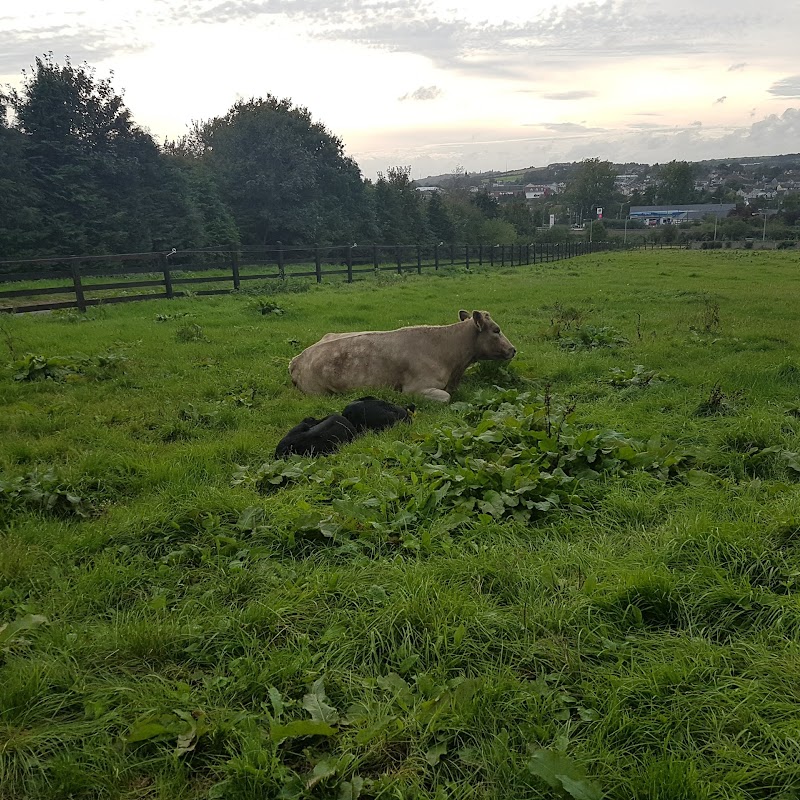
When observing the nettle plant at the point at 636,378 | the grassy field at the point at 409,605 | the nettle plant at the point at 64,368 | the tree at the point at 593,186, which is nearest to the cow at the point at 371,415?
the grassy field at the point at 409,605

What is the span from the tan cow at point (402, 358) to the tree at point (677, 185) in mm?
168043

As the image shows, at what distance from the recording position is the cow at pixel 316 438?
5293mm

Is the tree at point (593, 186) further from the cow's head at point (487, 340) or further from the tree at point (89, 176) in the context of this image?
the cow's head at point (487, 340)

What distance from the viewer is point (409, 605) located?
9.57ft

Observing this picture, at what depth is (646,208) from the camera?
144125mm

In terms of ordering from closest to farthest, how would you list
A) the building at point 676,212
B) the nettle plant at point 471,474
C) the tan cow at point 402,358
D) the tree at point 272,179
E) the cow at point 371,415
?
the nettle plant at point 471,474 < the cow at point 371,415 < the tan cow at point 402,358 < the tree at point 272,179 < the building at point 676,212

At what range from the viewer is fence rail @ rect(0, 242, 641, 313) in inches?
602

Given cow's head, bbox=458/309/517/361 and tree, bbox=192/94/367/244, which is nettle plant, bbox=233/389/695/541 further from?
tree, bbox=192/94/367/244

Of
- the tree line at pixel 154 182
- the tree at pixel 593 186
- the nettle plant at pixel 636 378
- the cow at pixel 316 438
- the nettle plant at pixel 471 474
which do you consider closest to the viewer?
the nettle plant at pixel 471 474

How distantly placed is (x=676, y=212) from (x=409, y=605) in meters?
148

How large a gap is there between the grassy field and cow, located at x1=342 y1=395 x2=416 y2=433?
0.24 metres

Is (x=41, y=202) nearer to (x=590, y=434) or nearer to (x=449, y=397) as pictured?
(x=449, y=397)

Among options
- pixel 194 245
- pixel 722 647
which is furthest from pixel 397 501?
pixel 194 245

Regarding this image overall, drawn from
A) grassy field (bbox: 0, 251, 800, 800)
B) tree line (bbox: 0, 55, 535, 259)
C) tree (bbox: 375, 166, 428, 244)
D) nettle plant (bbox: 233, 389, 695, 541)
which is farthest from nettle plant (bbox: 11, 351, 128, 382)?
tree (bbox: 375, 166, 428, 244)
